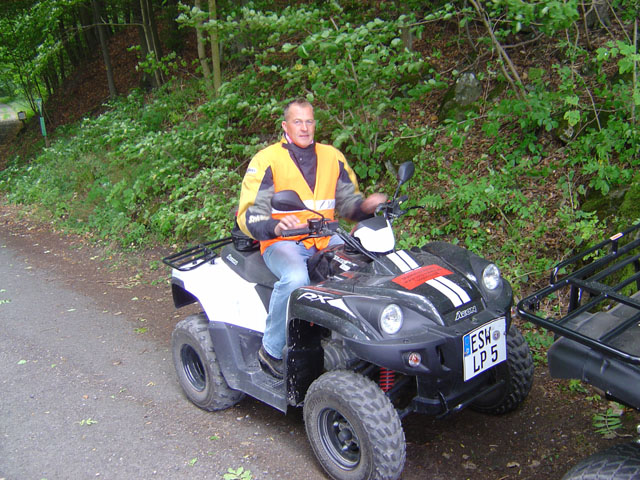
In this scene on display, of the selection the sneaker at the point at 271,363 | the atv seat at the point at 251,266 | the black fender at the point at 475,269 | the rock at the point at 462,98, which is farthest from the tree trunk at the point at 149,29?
the black fender at the point at 475,269

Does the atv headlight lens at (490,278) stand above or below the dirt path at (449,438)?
above

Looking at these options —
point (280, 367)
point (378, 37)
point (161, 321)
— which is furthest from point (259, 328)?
point (378, 37)

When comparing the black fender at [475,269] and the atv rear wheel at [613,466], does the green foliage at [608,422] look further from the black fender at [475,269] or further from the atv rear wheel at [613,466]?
the atv rear wheel at [613,466]

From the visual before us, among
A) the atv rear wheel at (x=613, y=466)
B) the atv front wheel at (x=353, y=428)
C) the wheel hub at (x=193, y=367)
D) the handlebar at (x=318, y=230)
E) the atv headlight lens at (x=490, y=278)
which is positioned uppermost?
the handlebar at (x=318, y=230)

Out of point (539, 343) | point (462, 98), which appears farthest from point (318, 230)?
point (462, 98)

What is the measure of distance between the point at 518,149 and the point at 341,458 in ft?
14.4

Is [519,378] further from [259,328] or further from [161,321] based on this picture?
[161,321]

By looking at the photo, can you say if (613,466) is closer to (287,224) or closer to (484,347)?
(484,347)

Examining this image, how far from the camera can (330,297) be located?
3064 millimetres

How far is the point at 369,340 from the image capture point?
2824 millimetres

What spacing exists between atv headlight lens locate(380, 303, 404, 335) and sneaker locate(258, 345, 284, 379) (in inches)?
39.8

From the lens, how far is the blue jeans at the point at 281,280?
3408mm

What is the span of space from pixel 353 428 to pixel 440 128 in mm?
4534

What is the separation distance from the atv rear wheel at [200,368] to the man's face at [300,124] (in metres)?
1.51
